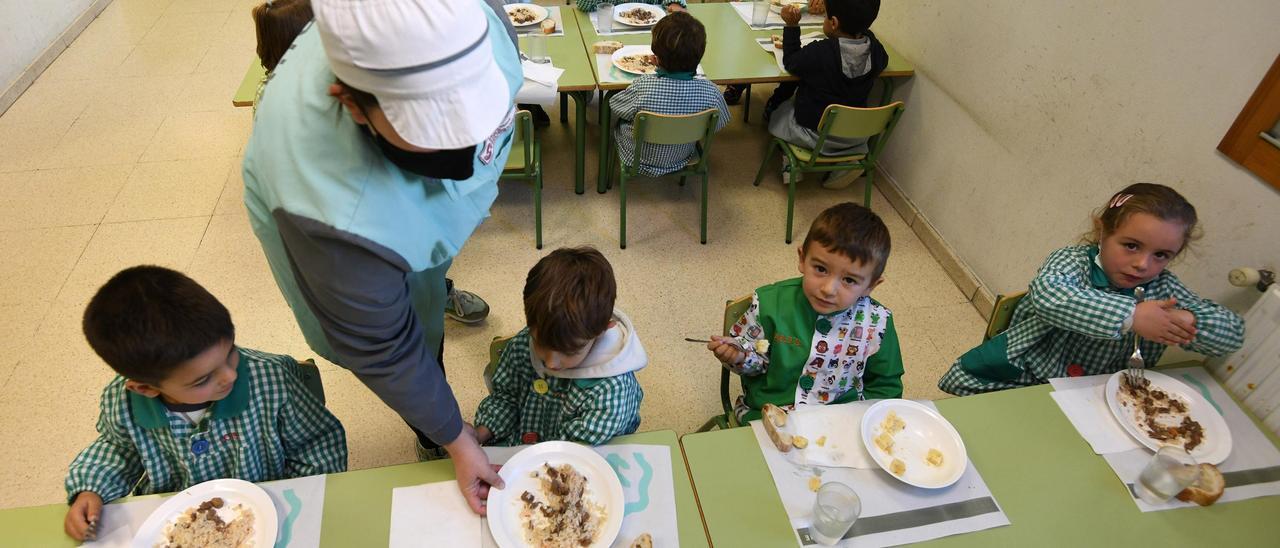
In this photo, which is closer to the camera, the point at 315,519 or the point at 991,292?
the point at 315,519

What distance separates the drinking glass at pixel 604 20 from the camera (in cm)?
349

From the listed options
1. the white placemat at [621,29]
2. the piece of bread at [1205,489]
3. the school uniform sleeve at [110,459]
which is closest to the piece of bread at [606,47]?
the white placemat at [621,29]

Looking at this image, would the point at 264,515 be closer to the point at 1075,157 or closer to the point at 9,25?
the point at 1075,157

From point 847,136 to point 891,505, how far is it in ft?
6.75

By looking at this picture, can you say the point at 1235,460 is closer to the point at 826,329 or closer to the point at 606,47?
the point at 826,329

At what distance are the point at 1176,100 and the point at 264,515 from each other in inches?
105

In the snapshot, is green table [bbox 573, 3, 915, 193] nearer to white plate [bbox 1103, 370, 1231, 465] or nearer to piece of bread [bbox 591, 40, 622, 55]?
piece of bread [bbox 591, 40, 622, 55]

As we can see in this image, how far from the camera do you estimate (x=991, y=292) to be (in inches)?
115

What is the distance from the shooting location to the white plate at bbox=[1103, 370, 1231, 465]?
1.45 metres

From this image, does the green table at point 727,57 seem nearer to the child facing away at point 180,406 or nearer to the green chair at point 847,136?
the green chair at point 847,136

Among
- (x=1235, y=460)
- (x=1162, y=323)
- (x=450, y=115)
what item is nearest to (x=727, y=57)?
(x=1162, y=323)

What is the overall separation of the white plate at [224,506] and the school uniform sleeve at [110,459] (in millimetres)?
148

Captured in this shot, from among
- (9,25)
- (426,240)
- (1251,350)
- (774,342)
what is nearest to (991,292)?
(1251,350)

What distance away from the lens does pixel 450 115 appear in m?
0.90
